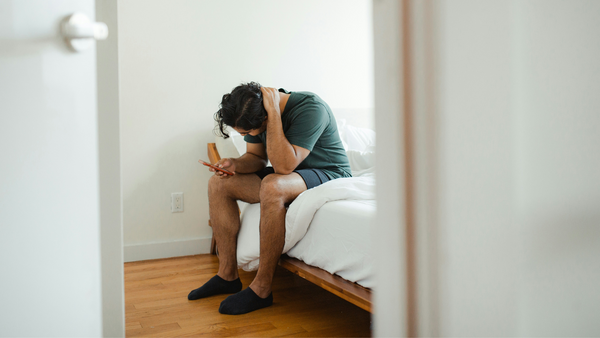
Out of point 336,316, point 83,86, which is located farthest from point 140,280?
point 83,86

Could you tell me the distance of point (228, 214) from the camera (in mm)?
1742

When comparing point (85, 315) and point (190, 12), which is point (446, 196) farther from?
point (190, 12)

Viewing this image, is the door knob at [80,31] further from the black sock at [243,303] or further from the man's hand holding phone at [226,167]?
the man's hand holding phone at [226,167]

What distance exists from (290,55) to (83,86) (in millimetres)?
2345

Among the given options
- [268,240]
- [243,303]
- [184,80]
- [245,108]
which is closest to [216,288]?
[243,303]

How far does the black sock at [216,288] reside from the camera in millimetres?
1638

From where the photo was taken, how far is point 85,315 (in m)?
0.46

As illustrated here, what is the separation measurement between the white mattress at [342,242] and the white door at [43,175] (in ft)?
2.45

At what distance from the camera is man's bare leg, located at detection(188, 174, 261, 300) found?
5.59 feet

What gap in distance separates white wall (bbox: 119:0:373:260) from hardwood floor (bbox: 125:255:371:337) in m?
0.48

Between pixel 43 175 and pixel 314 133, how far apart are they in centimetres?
127

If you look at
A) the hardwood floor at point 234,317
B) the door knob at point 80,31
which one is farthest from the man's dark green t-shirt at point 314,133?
the door knob at point 80,31

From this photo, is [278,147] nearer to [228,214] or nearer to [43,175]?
[228,214]

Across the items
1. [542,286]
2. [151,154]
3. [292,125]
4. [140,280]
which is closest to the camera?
[542,286]
